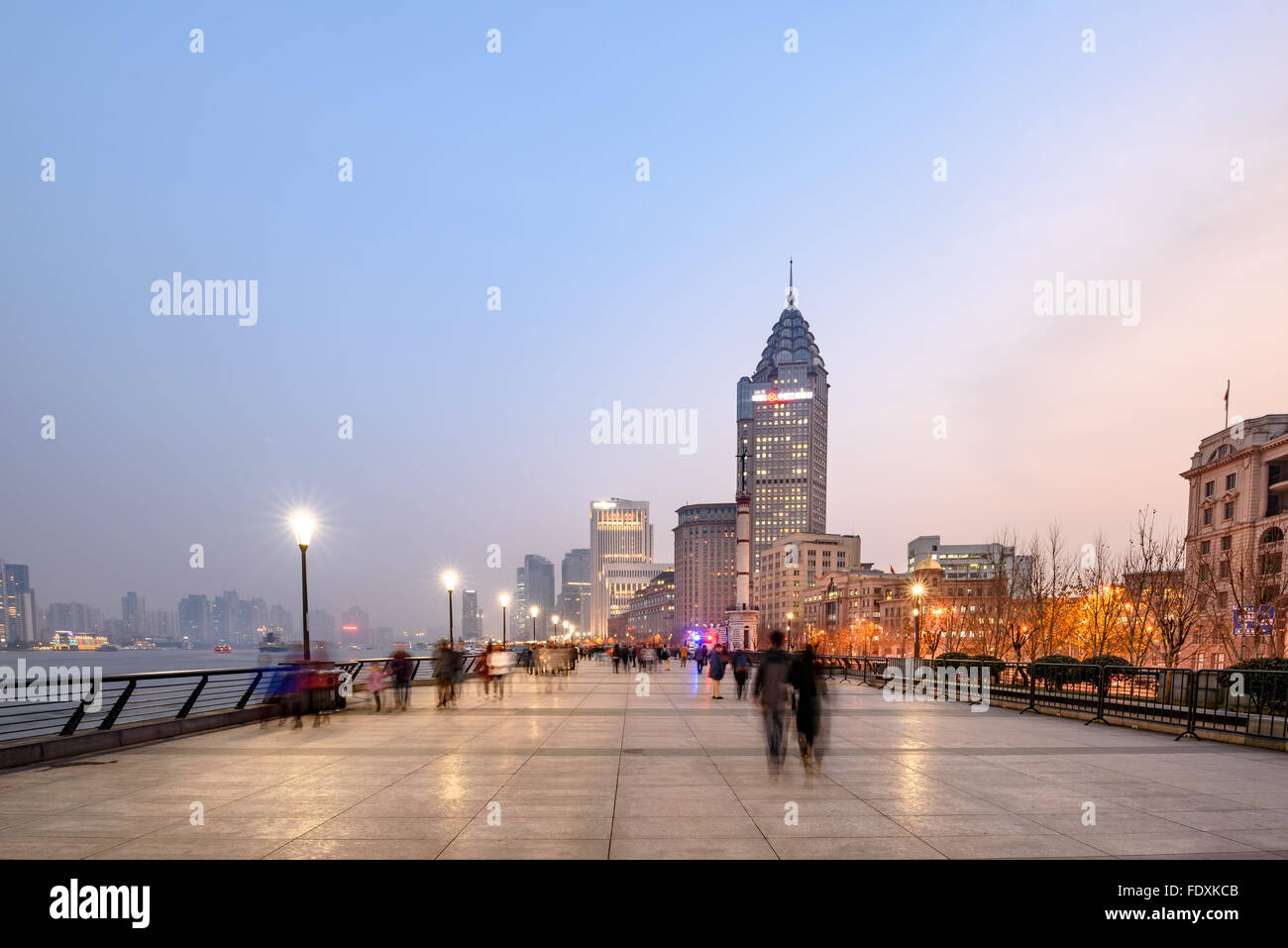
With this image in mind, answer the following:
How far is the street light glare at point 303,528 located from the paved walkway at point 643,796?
18.0ft

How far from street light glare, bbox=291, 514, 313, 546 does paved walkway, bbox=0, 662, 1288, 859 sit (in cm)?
548

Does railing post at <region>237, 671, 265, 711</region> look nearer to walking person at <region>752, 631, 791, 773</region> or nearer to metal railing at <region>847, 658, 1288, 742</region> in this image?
walking person at <region>752, 631, 791, 773</region>

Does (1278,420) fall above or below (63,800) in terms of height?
above

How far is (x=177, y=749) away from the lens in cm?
1341

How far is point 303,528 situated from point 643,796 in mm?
14779

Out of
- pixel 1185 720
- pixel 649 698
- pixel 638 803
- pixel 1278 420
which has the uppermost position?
pixel 1278 420

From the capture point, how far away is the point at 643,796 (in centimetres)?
952

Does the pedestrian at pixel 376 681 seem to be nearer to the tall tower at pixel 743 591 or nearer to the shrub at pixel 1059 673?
the shrub at pixel 1059 673

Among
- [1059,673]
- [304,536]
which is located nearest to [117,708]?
[304,536]

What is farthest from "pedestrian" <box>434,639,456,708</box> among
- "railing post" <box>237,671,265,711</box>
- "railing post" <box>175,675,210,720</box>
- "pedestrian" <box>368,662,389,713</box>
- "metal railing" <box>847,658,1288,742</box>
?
"metal railing" <box>847,658,1288,742</box>

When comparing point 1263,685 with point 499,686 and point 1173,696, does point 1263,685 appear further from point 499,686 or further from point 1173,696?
point 499,686

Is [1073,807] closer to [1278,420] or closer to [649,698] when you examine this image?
[649,698]
